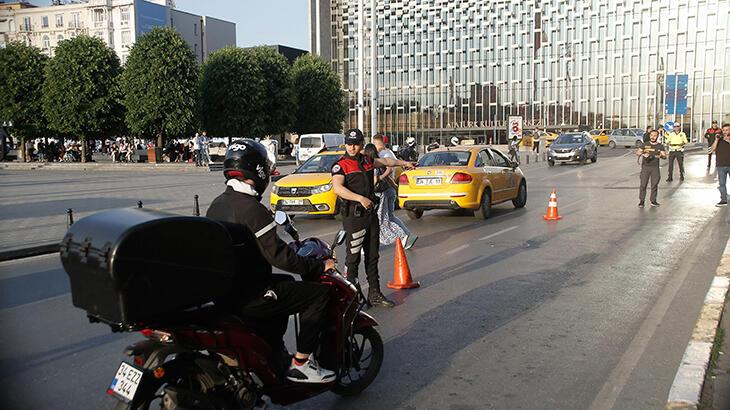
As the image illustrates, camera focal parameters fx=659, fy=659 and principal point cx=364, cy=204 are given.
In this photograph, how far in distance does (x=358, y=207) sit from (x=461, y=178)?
7264 mm

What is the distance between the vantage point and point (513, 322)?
6.39 metres

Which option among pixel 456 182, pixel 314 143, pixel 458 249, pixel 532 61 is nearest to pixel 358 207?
pixel 458 249

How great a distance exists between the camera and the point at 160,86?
41.0m

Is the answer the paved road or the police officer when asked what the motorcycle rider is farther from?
the police officer

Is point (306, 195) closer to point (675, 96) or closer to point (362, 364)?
point (362, 364)

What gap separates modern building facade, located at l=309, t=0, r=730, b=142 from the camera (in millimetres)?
73250

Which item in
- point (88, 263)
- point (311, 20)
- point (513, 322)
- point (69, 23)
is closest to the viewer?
point (88, 263)

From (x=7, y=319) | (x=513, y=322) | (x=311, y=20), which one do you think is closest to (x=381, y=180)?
(x=513, y=322)

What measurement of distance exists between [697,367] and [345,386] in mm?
2602

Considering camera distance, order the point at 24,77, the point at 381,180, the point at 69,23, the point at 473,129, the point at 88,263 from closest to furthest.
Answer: the point at 88,263 < the point at 381,180 < the point at 24,77 < the point at 473,129 < the point at 69,23

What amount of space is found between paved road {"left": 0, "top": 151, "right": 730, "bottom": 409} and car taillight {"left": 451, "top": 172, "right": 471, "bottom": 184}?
1620 mm

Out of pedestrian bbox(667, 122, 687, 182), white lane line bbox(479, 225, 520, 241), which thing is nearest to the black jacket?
white lane line bbox(479, 225, 520, 241)

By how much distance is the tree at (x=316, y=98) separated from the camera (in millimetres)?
59562

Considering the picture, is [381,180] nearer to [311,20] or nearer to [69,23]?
[311,20]
